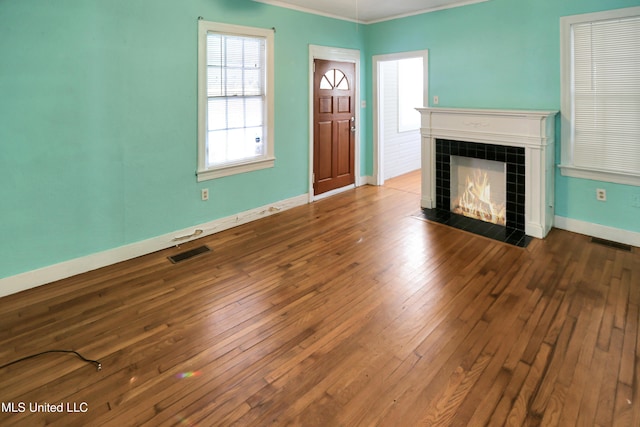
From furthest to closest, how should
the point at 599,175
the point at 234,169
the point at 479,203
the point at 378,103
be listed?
the point at 378,103
the point at 479,203
the point at 234,169
the point at 599,175

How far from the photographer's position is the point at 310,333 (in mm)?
2455

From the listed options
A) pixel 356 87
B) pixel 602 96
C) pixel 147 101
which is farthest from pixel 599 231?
pixel 147 101

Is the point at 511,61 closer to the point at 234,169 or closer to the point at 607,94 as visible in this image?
the point at 607,94

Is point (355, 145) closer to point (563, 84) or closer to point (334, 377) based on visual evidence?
point (563, 84)

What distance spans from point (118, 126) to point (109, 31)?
0.81 m

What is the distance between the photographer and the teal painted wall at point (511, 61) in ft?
12.5

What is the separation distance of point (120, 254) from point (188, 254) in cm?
61

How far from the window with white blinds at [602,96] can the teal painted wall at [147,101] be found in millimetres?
114

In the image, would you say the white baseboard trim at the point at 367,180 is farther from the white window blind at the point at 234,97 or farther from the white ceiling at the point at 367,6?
the white ceiling at the point at 367,6

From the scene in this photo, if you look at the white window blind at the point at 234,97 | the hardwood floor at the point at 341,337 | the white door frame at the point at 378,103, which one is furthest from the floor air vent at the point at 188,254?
the white door frame at the point at 378,103

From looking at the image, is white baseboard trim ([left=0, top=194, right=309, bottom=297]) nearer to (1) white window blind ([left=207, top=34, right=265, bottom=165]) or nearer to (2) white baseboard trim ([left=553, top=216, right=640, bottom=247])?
(1) white window blind ([left=207, top=34, right=265, bottom=165])

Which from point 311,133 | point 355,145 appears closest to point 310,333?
point 311,133

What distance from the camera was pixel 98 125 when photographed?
10.8ft

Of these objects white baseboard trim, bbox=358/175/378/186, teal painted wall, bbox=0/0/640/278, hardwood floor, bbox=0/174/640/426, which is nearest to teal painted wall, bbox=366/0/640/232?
teal painted wall, bbox=0/0/640/278
